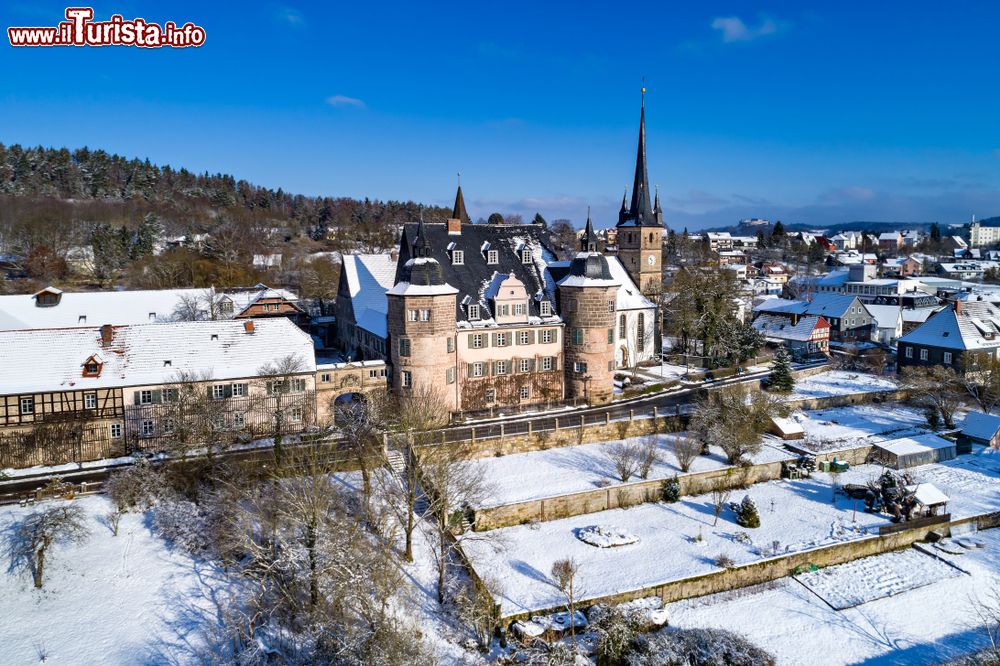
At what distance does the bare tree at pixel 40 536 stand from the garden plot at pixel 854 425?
36621mm

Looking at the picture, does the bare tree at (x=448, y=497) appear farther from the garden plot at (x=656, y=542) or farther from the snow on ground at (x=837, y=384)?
the snow on ground at (x=837, y=384)

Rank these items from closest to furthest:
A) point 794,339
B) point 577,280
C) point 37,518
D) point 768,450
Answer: point 37,518 < point 768,450 < point 577,280 < point 794,339

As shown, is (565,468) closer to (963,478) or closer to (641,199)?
(963,478)

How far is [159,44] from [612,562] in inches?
1240

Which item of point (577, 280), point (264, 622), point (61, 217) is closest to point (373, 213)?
point (61, 217)

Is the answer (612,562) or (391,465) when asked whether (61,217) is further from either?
(612,562)

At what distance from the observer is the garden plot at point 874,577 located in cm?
2580

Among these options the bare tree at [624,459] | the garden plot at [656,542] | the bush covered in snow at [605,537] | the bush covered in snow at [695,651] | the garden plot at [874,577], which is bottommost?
the garden plot at [874,577]

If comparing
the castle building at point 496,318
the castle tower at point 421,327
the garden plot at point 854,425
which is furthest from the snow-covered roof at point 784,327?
the castle tower at point 421,327

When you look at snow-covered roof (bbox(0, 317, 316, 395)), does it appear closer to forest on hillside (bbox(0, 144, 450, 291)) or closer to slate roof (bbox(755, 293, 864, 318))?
forest on hillside (bbox(0, 144, 450, 291))

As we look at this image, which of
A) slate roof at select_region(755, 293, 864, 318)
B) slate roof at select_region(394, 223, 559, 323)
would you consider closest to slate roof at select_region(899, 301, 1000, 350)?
slate roof at select_region(755, 293, 864, 318)

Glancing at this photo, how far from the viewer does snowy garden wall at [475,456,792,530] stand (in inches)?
1171

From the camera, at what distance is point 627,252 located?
194 feet

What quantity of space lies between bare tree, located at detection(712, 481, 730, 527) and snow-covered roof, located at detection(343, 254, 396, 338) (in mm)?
23987
